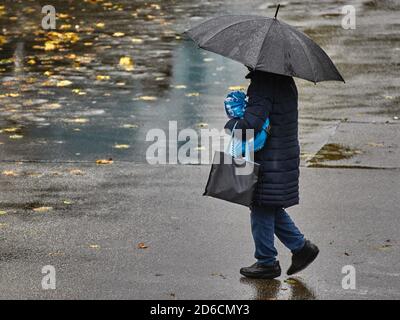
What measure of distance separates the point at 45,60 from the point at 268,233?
813 centimetres

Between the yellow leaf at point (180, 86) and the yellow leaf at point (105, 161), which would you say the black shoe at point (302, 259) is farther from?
the yellow leaf at point (180, 86)

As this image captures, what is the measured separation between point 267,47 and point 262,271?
59.5 inches

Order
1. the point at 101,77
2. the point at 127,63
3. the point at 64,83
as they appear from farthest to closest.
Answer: the point at 127,63
the point at 101,77
the point at 64,83

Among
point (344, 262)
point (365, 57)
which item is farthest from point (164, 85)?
point (344, 262)

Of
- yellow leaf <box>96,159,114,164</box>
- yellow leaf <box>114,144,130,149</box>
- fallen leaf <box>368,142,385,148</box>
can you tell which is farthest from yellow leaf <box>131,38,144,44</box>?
fallen leaf <box>368,142,385,148</box>

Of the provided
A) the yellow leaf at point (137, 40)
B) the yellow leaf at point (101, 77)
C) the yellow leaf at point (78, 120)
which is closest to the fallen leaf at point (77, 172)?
the yellow leaf at point (78, 120)

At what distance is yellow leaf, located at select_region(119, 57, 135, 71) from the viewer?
552 inches

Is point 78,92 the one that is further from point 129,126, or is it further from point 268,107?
point 268,107

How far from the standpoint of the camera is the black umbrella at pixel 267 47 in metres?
6.70

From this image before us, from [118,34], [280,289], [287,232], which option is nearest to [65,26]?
[118,34]

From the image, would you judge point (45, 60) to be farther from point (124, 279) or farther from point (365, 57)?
point (124, 279)

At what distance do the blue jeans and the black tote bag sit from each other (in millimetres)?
246

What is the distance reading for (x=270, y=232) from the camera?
7.07 metres
